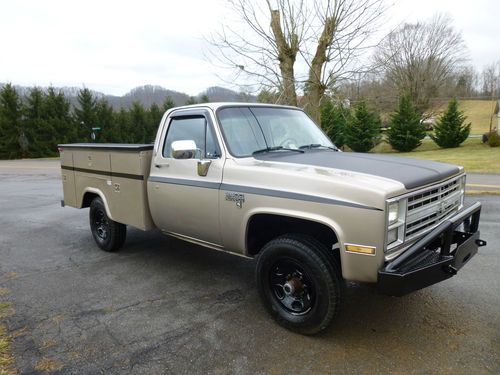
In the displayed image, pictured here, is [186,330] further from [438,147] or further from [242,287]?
[438,147]

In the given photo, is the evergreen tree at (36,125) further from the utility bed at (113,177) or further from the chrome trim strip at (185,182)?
the chrome trim strip at (185,182)

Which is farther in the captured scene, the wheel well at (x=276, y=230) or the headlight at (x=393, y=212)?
the wheel well at (x=276, y=230)

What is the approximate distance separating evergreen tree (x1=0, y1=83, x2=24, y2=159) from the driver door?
3083cm

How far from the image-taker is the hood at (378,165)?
311 centimetres

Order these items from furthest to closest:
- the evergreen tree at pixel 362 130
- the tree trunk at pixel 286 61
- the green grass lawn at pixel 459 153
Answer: the evergreen tree at pixel 362 130, the green grass lawn at pixel 459 153, the tree trunk at pixel 286 61

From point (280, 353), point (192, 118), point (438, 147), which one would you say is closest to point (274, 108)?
point (192, 118)

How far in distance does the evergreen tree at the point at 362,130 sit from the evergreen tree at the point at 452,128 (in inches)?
187

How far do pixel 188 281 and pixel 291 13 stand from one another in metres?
10.5

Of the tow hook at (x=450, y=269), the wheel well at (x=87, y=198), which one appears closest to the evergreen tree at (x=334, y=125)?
the wheel well at (x=87, y=198)

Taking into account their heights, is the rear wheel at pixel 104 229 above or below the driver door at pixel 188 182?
below

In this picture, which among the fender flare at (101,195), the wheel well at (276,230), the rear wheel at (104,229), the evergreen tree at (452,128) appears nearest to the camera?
the wheel well at (276,230)

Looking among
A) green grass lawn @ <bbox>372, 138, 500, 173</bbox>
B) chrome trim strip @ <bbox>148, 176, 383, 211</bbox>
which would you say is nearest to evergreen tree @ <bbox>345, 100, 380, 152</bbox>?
green grass lawn @ <bbox>372, 138, 500, 173</bbox>

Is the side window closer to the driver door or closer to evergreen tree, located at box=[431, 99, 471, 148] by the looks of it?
the driver door

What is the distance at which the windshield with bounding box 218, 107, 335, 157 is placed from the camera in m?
3.97
